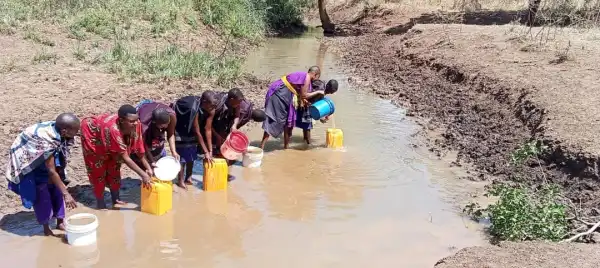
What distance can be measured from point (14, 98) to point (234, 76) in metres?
3.89

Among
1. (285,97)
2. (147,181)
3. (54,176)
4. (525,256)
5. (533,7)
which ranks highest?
(533,7)

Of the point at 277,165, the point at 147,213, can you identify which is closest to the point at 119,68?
the point at 277,165

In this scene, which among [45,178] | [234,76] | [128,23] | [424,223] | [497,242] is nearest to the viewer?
[45,178]

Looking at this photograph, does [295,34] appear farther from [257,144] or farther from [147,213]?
[147,213]

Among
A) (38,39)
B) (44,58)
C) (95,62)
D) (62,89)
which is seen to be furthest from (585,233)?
(38,39)

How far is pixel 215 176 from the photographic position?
575 centimetres

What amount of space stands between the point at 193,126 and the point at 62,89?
3173 millimetres

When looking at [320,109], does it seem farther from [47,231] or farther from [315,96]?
[47,231]

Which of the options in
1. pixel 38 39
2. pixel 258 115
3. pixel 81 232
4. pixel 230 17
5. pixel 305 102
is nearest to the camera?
pixel 81 232

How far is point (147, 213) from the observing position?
5.14 m

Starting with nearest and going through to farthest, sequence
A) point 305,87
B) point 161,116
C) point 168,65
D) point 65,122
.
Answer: point 65,122 → point 161,116 → point 305,87 → point 168,65

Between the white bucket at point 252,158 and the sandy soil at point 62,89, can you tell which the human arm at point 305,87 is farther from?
the sandy soil at point 62,89

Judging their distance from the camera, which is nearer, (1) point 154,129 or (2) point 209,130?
(1) point 154,129

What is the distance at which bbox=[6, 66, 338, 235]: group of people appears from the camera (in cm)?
420
